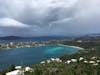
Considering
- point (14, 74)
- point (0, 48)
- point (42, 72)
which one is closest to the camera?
point (14, 74)

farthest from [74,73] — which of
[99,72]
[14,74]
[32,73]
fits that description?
[14,74]

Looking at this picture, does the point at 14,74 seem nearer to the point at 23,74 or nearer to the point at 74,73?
the point at 23,74

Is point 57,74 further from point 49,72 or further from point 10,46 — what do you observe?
point 10,46

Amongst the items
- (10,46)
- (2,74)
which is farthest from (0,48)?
(2,74)

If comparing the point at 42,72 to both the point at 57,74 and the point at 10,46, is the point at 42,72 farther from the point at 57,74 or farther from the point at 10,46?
the point at 10,46

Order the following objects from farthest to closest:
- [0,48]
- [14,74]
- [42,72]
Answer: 1. [0,48]
2. [42,72]
3. [14,74]

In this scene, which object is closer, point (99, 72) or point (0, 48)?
point (99, 72)

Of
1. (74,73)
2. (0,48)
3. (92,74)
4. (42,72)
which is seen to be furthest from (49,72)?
(0,48)

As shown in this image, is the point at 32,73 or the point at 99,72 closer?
the point at 32,73
